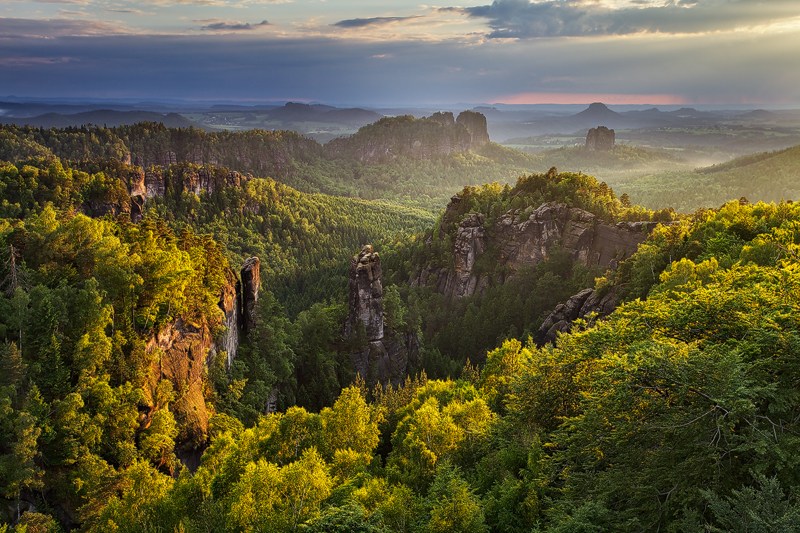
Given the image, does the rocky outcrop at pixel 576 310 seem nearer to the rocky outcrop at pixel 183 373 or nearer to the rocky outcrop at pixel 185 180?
the rocky outcrop at pixel 183 373

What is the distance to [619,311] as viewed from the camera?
32344 millimetres

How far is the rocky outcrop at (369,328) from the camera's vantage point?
75.1 meters

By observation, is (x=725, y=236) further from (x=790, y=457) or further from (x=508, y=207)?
(x=508, y=207)

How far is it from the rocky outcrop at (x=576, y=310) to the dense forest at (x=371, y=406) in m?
1.44

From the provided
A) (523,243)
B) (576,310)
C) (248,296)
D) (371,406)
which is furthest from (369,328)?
(523,243)

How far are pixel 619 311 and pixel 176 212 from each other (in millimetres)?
122643

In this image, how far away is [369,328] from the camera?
7631 centimetres

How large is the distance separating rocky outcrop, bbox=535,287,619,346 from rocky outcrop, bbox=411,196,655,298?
17336mm

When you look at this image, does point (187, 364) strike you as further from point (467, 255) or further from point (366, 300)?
point (467, 255)

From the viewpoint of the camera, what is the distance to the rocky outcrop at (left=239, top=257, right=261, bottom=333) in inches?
2504

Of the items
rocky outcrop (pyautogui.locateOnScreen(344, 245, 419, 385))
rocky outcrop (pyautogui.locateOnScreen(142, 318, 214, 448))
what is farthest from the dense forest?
rocky outcrop (pyautogui.locateOnScreen(344, 245, 419, 385))

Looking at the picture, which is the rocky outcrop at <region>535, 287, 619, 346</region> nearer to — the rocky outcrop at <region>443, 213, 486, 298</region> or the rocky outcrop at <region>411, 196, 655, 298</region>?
the rocky outcrop at <region>411, 196, 655, 298</region>

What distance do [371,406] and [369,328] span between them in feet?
91.2

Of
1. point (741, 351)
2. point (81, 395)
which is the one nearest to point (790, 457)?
point (741, 351)
